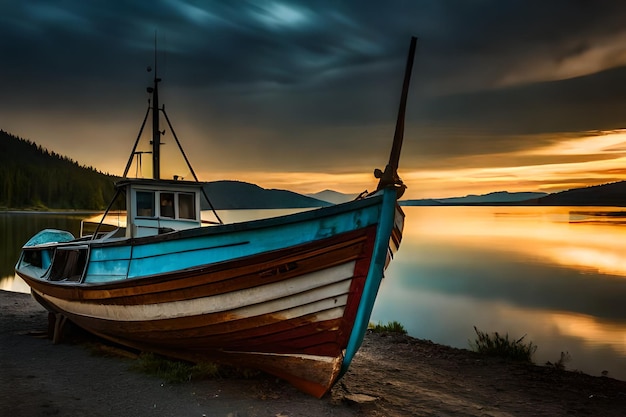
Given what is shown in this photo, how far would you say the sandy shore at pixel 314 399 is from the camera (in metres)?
6.20

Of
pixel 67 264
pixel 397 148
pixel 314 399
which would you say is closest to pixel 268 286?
pixel 314 399

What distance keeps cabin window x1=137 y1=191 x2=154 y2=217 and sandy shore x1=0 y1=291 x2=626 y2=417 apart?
2.78 m

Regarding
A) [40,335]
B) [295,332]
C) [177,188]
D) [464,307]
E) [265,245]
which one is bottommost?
[464,307]

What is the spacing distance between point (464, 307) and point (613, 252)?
86.4 ft

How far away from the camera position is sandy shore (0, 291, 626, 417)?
6.20m

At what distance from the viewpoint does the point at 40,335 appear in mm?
10125

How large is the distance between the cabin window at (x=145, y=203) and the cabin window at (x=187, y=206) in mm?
578

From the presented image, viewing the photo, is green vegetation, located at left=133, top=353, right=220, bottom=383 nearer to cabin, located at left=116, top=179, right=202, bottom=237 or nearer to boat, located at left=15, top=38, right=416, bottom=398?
boat, located at left=15, top=38, right=416, bottom=398

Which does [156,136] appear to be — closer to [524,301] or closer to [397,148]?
[397,148]

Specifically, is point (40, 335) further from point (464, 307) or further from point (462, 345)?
point (464, 307)

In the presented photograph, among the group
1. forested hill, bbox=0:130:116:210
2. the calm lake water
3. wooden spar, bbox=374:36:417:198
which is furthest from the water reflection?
forested hill, bbox=0:130:116:210

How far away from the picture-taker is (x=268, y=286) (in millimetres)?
6180

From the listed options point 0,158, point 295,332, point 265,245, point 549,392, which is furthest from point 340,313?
point 0,158

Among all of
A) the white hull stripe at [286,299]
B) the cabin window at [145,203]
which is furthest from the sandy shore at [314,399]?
the cabin window at [145,203]
